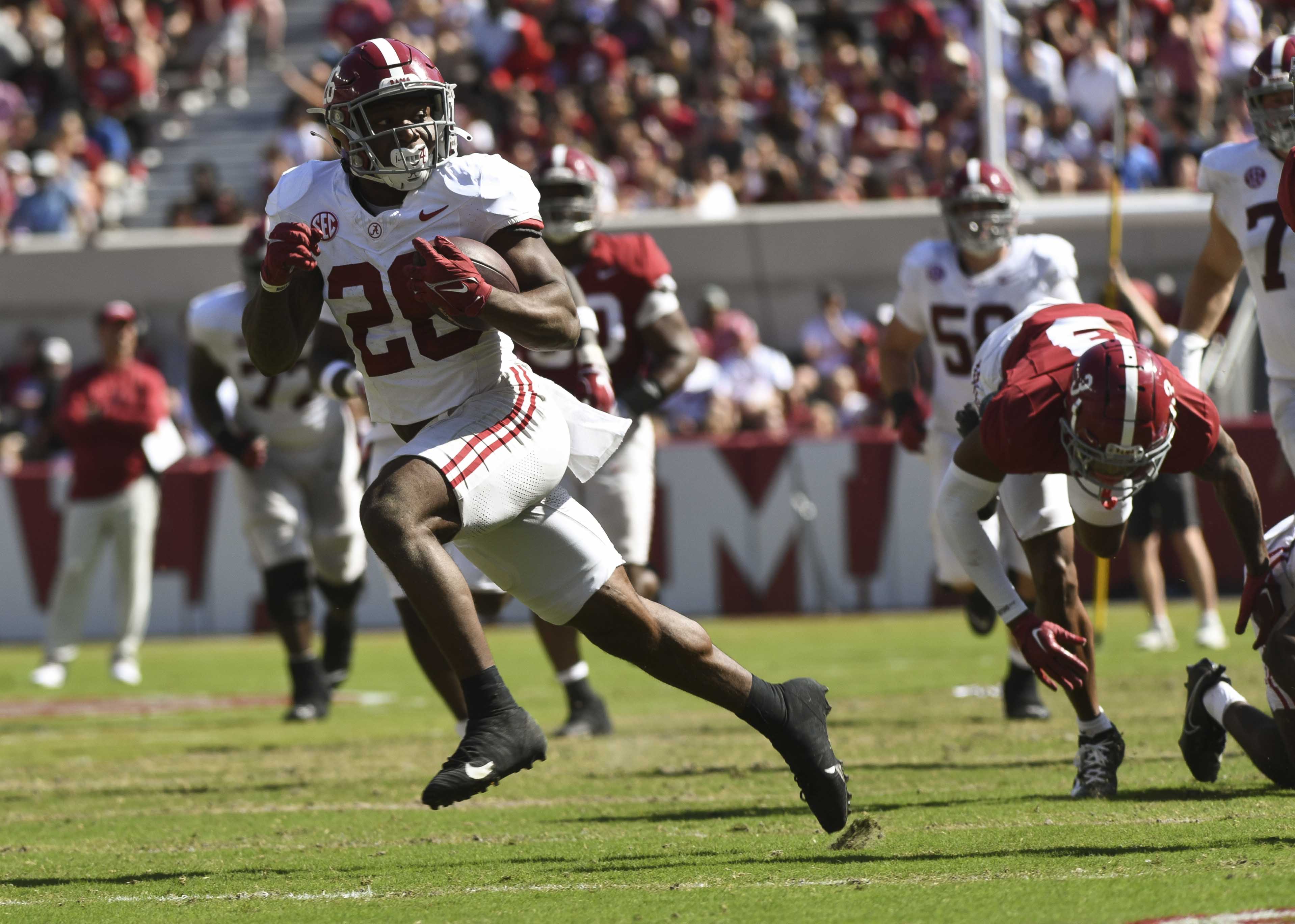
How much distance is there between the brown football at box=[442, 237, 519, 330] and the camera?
3920 millimetres

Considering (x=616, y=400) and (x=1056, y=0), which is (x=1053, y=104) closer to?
(x=1056, y=0)

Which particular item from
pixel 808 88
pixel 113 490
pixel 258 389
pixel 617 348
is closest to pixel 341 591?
pixel 258 389

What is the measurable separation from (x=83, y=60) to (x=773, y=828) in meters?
15.7

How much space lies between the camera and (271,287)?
405 cm

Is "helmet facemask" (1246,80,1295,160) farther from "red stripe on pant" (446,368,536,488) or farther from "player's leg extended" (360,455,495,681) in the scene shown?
"player's leg extended" (360,455,495,681)

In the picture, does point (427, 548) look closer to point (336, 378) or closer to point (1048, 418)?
point (1048, 418)

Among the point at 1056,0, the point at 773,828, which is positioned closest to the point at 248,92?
the point at 1056,0

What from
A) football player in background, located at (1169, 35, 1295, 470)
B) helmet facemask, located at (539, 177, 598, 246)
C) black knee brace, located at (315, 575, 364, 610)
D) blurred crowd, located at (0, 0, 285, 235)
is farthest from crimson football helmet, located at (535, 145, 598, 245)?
blurred crowd, located at (0, 0, 285, 235)

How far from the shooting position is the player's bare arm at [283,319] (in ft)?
13.5

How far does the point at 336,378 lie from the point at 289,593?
1709mm

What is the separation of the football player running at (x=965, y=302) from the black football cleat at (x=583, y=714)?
1483 mm

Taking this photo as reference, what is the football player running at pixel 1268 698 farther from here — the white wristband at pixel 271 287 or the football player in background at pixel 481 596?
the white wristband at pixel 271 287

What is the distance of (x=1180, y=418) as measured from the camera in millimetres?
4258

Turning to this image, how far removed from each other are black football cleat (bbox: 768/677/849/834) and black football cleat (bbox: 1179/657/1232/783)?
1.16 m
